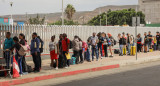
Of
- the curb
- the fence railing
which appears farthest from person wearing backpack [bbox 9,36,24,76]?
the fence railing

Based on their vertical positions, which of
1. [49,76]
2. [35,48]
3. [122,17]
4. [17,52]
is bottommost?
[49,76]

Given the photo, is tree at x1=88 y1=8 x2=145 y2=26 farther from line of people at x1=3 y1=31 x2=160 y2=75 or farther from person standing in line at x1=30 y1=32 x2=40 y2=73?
person standing in line at x1=30 y1=32 x2=40 y2=73

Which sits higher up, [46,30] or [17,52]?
[46,30]

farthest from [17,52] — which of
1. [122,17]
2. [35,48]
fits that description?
[122,17]

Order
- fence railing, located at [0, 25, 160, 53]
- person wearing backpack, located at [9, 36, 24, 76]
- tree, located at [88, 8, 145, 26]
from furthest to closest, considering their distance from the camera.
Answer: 1. tree, located at [88, 8, 145, 26]
2. fence railing, located at [0, 25, 160, 53]
3. person wearing backpack, located at [9, 36, 24, 76]

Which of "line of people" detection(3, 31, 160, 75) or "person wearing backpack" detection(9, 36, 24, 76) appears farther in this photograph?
"line of people" detection(3, 31, 160, 75)

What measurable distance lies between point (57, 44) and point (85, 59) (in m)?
4.77

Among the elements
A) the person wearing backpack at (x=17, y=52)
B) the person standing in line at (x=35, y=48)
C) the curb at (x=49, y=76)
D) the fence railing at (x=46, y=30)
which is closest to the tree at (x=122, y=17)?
the fence railing at (x=46, y=30)

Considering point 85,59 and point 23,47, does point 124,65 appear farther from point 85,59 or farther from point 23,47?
point 23,47

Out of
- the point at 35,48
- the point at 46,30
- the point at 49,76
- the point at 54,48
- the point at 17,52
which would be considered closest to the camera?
the point at 17,52

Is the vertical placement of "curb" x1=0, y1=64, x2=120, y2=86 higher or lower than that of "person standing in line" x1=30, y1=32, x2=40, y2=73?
lower

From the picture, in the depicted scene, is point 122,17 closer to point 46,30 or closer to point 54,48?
point 46,30

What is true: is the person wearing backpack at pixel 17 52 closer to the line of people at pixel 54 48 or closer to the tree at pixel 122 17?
the line of people at pixel 54 48

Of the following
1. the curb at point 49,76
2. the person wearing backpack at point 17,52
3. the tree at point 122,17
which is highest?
the tree at point 122,17
